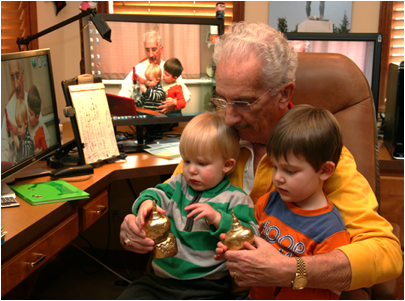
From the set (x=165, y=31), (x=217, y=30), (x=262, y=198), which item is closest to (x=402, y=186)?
(x=262, y=198)

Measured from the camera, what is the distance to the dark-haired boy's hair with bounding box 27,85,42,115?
63.7 inches

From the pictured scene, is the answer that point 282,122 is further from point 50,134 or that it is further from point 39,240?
point 50,134

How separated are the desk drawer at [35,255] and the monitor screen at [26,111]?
271mm

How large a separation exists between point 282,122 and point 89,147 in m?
0.93

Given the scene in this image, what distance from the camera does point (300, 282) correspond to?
1.05 m

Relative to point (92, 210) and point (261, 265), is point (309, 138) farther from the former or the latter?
point (92, 210)

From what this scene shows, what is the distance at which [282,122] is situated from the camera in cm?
115

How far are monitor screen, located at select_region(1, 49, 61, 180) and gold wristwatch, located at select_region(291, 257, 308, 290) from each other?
3.32 ft

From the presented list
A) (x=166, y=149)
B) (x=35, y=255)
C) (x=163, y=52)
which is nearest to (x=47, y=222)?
(x=35, y=255)

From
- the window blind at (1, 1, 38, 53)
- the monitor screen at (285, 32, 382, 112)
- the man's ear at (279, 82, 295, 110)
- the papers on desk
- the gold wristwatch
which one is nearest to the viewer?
the gold wristwatch

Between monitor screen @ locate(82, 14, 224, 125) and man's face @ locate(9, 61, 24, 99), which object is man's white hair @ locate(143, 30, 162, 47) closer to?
monitor screen @ locate(82, 14, 224, 125)

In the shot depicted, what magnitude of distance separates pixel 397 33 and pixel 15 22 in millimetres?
2939

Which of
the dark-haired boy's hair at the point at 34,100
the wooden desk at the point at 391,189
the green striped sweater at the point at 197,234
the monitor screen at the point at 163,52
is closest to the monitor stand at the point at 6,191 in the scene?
the dark-haired boy's hair at the point at 34,100

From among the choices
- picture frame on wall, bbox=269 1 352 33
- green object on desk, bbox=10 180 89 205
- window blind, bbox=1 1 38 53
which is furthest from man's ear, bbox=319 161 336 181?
picture frame on wall, bbox=269 1 352 33
